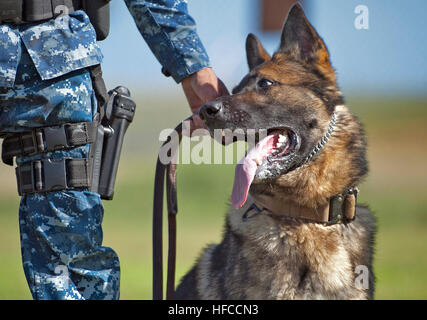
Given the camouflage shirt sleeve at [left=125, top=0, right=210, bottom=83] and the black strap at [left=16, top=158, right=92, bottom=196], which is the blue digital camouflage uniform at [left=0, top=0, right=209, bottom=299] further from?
the camouflage shirt sleeve at [left=125, top=0, right=210, bottom=83]

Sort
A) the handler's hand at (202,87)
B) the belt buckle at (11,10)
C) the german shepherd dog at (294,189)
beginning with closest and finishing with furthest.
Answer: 1. the belt buckle at (11,10)
2. the handler's hand at (202,87)
3. the german shepherd dog at (294,189)

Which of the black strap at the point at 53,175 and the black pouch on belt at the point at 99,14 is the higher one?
the black pouch on belt at the point at 99,14

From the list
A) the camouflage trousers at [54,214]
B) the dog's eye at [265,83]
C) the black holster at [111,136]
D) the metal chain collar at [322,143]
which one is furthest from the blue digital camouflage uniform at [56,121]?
the metal chain collar at [322,143]

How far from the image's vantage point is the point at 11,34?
1.77m

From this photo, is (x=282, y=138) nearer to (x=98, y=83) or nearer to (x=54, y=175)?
(x=98, y=83)

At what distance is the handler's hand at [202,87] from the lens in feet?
7.06

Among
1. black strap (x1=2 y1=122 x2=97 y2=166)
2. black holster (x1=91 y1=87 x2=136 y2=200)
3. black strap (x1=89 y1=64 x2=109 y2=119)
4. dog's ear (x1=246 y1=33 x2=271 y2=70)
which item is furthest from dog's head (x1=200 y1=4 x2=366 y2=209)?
black strap (x1=2 y1=122 x2=97 y2=166)

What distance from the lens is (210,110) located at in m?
2.22

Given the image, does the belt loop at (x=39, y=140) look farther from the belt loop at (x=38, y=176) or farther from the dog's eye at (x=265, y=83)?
the dog's eye at (x=265, y=83)

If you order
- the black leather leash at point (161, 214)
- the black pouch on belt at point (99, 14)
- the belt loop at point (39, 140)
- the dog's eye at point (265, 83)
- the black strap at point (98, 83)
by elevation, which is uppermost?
the black pouch on belt at point (99, 14)

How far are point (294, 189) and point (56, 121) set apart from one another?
112 centimetres

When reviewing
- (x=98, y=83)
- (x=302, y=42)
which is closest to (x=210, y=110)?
(x=98, y=83)

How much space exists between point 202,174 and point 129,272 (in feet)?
14.1
